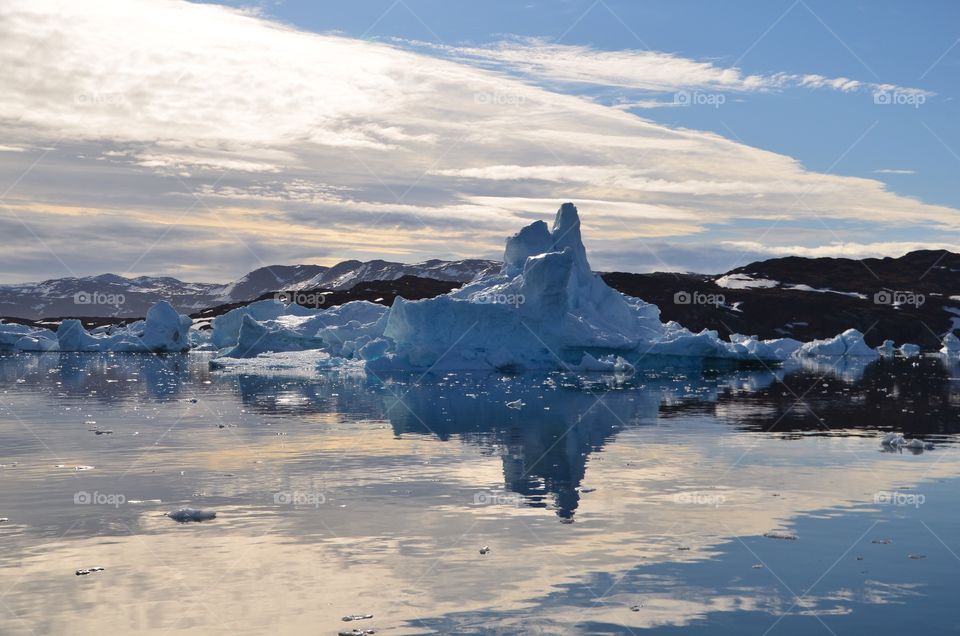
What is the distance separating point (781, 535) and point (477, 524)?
3673mm

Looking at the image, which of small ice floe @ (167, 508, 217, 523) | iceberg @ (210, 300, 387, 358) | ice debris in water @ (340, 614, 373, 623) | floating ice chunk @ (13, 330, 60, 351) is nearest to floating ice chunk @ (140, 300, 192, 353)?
iceberg @ (210, 300, 387, 358)

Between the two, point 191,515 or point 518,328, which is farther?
point 518,328

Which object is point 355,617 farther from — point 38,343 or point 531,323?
point 38,343

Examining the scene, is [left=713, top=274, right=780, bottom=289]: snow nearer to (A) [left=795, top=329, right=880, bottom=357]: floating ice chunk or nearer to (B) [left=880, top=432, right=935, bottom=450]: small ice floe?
(A) [left=795, top=329, right=880, bottom=357]: floating ice chunk

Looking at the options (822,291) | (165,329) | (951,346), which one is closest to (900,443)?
(165,329)

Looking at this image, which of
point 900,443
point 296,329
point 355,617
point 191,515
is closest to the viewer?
point 355,617

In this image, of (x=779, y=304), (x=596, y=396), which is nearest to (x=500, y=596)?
(x=596, y=396)

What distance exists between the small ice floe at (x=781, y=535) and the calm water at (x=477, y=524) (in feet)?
0.30

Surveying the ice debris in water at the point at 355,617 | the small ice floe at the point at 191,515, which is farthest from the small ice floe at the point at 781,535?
the small ice floe at the point at 191,515

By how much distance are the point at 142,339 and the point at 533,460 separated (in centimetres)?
6622

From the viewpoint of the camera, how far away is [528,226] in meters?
50.0

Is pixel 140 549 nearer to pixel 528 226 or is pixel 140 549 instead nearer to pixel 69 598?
pixel 69 598

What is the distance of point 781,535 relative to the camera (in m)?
11.1

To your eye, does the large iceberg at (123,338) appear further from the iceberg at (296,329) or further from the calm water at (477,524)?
the calm water at (477,524)
